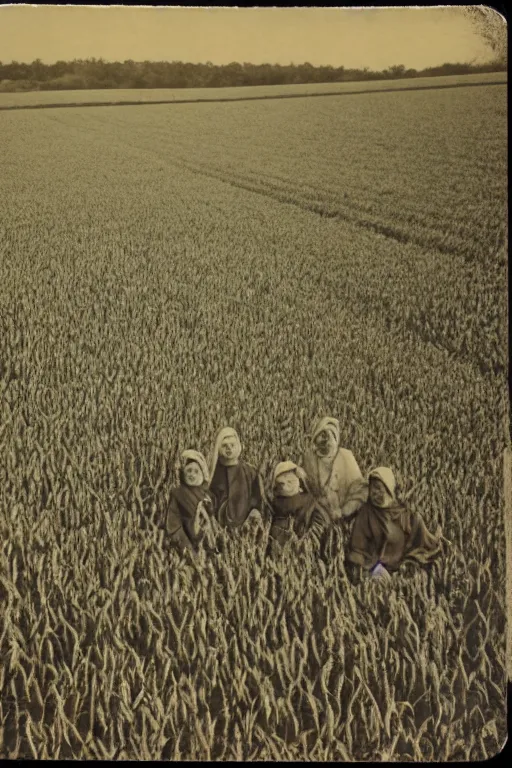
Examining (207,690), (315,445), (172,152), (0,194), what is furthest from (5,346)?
(207,690)

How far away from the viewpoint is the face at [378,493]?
2936mm

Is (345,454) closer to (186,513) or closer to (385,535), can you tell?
(385,535)

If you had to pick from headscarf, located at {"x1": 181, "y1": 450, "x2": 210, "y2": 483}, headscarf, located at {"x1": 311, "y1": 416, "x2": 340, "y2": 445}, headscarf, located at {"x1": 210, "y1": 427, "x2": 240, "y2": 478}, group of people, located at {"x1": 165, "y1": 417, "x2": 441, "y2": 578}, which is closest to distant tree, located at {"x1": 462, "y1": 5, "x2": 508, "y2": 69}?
headscarf, located at {"x1": 311, "y1": 416, "x2": 340, "y2": 445}

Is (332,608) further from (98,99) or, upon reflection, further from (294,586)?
(98,99)

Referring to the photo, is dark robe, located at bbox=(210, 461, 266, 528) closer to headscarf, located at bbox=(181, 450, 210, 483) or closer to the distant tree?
headscarf, located at bbox=(181, 450, 210, 483)

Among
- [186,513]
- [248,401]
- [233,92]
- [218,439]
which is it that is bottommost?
[186,513]

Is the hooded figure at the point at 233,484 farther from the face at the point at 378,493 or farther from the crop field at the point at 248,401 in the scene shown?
the face at the point at 378,493

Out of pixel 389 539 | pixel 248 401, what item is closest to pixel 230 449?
pixel 248 401

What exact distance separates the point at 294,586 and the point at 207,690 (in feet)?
1.41

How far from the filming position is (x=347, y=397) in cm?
304

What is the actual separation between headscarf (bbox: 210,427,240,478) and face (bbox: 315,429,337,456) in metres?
0.28

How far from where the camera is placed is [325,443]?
2973 mm

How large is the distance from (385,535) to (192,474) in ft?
2.23

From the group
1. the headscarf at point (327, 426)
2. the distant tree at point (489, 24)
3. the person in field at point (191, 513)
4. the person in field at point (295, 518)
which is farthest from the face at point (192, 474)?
the distant tree at point (489, 24)
